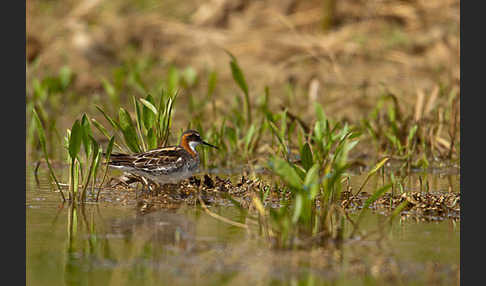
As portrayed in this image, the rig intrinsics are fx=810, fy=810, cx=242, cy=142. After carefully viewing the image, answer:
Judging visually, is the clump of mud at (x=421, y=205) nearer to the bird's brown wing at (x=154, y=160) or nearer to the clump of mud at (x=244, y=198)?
the clump of mud at (x=244, y=198)

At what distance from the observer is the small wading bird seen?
775 cm

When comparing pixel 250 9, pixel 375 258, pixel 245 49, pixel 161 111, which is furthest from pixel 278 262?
pixel 250 9

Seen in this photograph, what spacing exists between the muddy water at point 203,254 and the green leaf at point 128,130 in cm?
110

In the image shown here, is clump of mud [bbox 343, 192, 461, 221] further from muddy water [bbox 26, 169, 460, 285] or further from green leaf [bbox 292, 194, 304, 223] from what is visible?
green leaf [bbox 292, 194, 304, 223]

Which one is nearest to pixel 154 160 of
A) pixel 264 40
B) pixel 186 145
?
pixel 186 145

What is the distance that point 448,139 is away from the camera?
436 inches

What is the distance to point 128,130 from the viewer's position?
8.08m

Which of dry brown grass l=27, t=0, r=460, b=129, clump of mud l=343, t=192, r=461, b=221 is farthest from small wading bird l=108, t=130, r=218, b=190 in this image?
dry brown grass l=27, t=0, r=460, b=129

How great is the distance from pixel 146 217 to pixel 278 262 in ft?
6.36

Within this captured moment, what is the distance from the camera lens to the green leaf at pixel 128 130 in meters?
7.95

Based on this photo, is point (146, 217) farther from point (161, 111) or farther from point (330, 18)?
point (330, 18)

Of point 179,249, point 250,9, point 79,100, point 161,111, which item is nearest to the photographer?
point 179,249

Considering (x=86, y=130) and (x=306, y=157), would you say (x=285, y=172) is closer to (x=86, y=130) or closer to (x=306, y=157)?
(x=306, y=157)

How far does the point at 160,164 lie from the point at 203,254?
2275 mm
